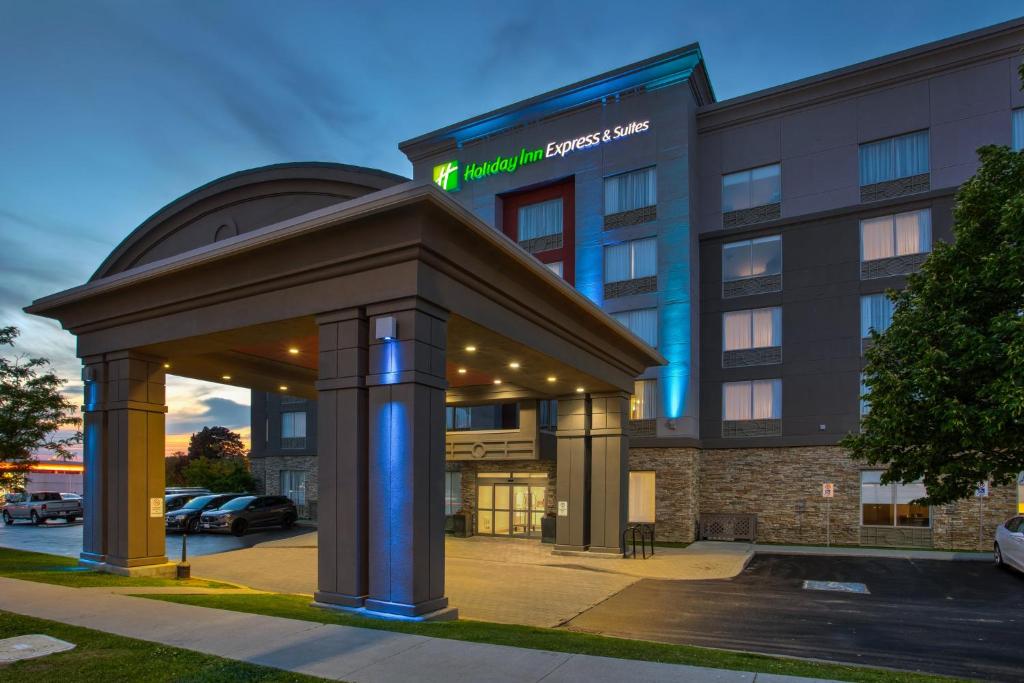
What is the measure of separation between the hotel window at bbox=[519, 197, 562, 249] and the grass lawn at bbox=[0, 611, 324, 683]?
87.0 feet

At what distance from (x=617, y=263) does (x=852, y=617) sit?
1928cm

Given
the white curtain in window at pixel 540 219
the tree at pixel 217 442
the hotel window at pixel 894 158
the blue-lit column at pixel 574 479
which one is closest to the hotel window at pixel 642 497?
the blue-lit column at pixel 574 479

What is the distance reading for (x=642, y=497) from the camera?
29391mm

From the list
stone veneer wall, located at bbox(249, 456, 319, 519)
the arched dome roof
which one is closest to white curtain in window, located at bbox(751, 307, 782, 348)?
the arched dome roof

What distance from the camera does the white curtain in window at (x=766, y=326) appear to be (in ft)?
95.3

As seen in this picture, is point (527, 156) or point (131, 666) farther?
point (527, 156)

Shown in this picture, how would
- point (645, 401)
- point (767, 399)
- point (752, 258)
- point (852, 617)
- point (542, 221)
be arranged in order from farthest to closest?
point (542, 221) → point (645, 401) → point (752, 258) → point (767, 399) → point (852, 617)

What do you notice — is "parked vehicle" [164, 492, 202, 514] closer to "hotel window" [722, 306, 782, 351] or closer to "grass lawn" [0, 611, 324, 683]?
"hotel window" [722, 306, 782, 351]

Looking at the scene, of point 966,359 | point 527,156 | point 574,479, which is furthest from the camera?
point 527,156

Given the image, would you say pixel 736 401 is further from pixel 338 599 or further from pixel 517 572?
pixel 338 599

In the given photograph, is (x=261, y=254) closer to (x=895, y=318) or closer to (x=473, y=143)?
(x=895, y=318)

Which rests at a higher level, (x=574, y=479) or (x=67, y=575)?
(x=574, y=479)

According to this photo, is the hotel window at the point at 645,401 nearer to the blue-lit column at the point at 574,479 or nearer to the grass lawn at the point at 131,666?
the blue-lit column at the point at 574,479

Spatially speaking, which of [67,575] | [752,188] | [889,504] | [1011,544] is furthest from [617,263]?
[67,575]
